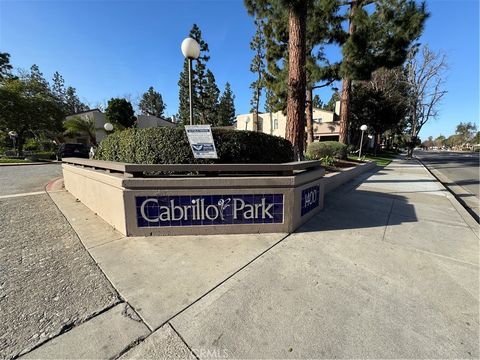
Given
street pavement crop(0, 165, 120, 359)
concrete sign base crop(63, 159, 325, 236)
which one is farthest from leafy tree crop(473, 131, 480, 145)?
street pavement crop(0, 165, 120, 359)

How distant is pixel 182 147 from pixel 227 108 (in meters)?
63.5

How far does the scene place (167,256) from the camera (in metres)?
2.88

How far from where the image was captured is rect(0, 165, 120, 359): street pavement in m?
1.73

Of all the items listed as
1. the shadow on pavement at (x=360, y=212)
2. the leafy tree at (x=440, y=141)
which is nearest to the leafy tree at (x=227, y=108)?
the shadow on pavement at (x=360, y=212)

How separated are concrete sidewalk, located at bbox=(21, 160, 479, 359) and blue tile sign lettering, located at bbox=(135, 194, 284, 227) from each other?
0.28 m

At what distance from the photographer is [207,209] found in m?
3.51

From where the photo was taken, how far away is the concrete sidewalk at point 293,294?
1646 millimetres

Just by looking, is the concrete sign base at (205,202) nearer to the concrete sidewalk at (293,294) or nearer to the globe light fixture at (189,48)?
the concrete sidewalk at (293,294)

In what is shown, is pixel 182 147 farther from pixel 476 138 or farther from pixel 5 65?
pixel 476 138

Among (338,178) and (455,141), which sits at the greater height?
(455,141)

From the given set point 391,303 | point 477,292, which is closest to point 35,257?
point 391,303

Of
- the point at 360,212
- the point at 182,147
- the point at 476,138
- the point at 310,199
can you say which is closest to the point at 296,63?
the point at 310,199

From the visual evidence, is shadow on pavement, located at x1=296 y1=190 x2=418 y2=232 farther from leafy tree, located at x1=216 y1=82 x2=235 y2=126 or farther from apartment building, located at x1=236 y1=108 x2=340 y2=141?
leafy tree, located at x1=216 y1=82 x2=235 y2=126

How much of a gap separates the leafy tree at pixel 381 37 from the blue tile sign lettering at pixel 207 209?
8180mm
